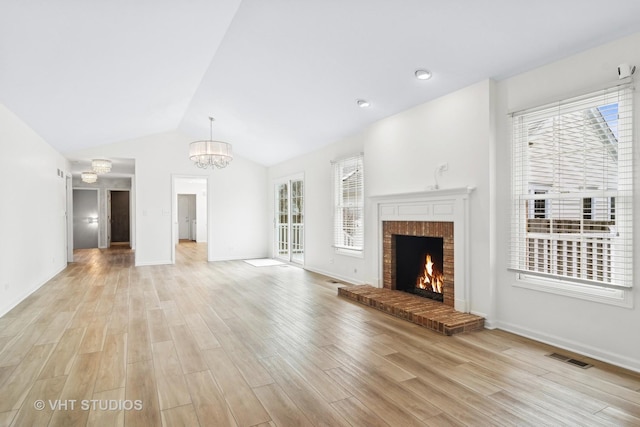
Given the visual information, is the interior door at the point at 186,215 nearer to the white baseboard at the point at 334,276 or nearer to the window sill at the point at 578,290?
the white baseboard at the point at 334,276

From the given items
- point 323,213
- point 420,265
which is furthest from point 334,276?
point 420,265

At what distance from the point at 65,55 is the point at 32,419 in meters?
3.12

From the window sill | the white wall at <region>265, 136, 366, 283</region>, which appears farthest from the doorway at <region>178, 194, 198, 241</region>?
the window sill

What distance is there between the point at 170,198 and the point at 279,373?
6818mm

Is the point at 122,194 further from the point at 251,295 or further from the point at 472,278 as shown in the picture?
the point at 472,278

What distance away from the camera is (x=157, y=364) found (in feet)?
9.32

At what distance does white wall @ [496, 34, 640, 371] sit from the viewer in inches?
108

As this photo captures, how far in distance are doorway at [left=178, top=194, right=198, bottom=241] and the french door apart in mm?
8793

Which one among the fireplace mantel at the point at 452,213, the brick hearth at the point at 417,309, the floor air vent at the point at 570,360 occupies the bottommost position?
the floor air vent at the point at 570,360

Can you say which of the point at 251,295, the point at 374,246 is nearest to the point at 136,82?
the point at 251,295

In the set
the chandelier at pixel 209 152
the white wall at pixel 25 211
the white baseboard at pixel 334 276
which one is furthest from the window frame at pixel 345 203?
the white wall at pixel 25 211

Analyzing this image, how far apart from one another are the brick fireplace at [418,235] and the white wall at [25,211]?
15.7 feet

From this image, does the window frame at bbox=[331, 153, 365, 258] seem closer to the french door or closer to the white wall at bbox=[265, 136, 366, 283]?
the white wall at bbox=[265, 136, 366, 283]

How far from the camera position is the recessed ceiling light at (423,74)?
12.5 ft
